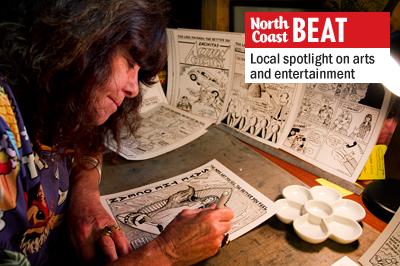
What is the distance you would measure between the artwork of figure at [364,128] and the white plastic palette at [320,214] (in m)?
0.17

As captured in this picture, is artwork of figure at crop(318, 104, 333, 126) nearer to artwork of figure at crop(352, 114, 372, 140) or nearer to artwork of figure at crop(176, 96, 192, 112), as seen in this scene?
artwork of figure at crop(352, 114, 372, 140)

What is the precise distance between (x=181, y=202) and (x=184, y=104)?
0.50 metres

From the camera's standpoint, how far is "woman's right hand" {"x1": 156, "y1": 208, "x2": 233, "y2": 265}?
603 millimetres

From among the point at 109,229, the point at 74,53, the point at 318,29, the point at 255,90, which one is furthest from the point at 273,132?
the point at 74,53

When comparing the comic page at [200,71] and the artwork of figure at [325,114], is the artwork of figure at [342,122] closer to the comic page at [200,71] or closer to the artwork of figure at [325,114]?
the artwork of figure at [325,114]

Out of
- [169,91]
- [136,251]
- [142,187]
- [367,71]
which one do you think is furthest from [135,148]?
[367,71]

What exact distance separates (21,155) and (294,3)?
Result: 95 cm

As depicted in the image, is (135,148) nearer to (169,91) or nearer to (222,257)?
(169,91)

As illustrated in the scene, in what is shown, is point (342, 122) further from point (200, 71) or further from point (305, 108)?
point (200, 71)

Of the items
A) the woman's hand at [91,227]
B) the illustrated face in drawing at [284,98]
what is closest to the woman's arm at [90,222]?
the woman's hand at [91,227]

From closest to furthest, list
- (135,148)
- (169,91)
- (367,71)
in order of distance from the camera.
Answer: (367,71) < (135,148) < (169,91)

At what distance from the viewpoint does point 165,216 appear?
2.39ft

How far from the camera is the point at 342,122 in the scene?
2.89ft

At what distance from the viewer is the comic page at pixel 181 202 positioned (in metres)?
0.69
